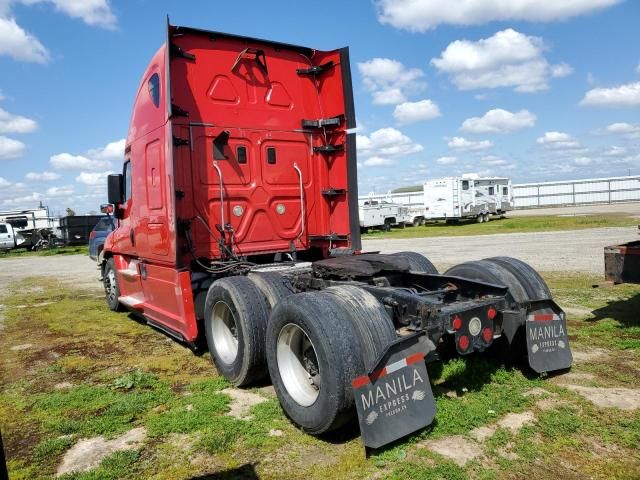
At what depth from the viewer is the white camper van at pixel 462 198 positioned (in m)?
30.4

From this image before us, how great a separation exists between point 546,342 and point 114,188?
19.2 ft

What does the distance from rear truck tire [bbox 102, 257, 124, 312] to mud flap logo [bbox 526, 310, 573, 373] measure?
650 cm

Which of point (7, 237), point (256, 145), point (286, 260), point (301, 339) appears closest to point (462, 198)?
point (286, 260)

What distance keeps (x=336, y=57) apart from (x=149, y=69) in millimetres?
2264

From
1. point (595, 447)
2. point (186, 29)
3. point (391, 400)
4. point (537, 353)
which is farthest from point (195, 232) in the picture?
point (595, 447)

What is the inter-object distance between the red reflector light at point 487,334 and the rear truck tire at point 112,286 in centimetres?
637

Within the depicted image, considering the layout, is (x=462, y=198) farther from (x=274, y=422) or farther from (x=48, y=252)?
(x=274, y=422)

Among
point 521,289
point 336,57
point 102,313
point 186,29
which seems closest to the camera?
point 521,289

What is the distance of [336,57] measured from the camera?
20.3 ft

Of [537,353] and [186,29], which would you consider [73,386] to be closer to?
[186,29]

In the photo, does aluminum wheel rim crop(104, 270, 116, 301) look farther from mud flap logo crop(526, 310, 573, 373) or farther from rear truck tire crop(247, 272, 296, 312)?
mud flap logo crop(526, 310, 573, 373)

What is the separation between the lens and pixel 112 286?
8.55m

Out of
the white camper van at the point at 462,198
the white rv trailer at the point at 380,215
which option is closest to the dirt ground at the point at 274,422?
the white rv trailer at the point at 380,215

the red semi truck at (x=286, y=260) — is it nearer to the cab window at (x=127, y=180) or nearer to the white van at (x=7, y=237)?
the cab window at (x=127, y=180)
